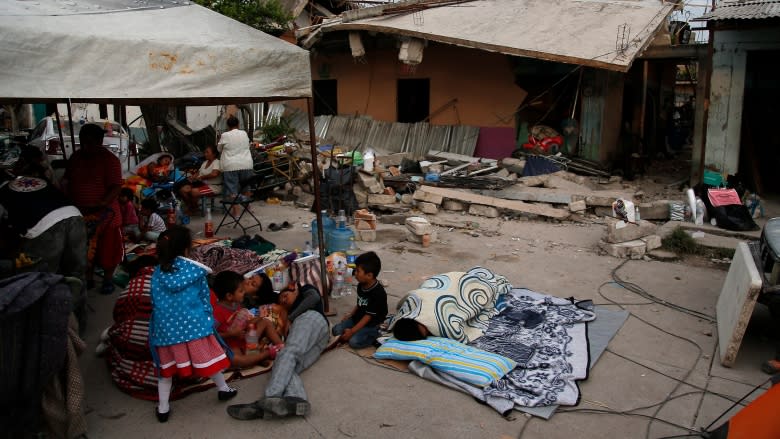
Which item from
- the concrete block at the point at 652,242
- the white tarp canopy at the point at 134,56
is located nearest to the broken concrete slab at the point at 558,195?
the concrete block at the point at 652,242

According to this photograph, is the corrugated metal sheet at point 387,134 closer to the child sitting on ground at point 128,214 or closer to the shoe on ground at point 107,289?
the child sitting on ground at point 128,214

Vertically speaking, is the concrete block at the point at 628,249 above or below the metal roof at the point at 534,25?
below

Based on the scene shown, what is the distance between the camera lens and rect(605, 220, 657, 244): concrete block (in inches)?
305

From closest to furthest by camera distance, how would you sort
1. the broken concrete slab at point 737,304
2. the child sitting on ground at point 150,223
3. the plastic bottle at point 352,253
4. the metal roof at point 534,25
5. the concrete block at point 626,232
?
the broken concrete slab at point 737,304 → the plastic bottle at point 352,253 → the child sitting on ground at point 150,223 → the concrete block at point 626,232 → the metal roof at point 534,25

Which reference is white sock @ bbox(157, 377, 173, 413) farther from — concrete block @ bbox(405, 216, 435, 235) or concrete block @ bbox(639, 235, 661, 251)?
concrete block @ bbox(639, 235, 661, 251)

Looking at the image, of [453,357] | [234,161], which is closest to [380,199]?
[234,161]

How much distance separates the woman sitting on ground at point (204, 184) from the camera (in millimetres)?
9531

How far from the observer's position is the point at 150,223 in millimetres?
7523

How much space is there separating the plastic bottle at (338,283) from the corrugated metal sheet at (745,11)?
7.10 m

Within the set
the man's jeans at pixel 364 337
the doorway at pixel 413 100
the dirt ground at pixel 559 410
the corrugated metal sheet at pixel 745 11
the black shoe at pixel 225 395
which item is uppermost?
the corrugated metal sheet at pixel 745 11

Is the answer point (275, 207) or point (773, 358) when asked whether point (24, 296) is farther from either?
point (275, 207)

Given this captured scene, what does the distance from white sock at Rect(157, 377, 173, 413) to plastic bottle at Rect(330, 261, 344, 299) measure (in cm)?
240

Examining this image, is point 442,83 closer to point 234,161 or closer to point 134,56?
point 234,161

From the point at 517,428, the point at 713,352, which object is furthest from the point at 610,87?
the point at 517,428
